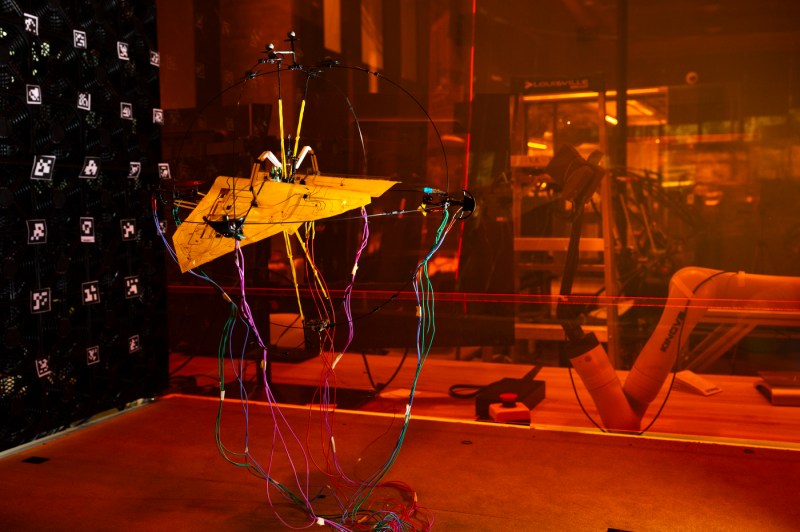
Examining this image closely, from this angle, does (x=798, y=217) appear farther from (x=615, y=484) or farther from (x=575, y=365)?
(x=615, y=484)

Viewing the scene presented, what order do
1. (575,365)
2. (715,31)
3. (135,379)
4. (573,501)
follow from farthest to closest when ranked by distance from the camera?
(135,379) → (575,365) → (715,31) → (573,501)

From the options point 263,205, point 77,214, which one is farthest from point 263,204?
point 77,214

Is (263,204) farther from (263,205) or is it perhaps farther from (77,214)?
(77,214)

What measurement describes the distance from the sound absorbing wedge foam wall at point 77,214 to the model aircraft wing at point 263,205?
3.89ft

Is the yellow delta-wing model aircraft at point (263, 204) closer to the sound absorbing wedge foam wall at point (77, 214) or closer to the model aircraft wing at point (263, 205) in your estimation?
the model aircraft wing at point (263, 205)

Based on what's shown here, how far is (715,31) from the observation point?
353 centimetres

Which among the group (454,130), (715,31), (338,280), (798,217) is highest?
(715,31)

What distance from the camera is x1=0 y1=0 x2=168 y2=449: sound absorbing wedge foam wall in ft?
Answer: 11.0

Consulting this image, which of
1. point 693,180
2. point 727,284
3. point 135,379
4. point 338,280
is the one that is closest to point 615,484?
point 727,284

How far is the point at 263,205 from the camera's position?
2562mm

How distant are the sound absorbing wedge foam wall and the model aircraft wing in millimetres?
1185

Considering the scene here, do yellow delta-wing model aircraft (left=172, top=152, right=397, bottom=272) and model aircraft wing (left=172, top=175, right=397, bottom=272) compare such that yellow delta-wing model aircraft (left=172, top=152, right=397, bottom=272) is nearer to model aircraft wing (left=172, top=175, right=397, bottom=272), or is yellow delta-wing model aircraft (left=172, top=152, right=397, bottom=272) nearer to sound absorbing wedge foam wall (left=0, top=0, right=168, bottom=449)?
model aircraft wing (left=172, top=175, right=397, bottom=272)

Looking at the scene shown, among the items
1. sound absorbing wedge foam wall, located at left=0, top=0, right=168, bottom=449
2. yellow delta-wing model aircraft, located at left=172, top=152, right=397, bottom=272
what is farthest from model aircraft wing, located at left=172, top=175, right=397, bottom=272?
sound absorbing wedge foam wall, located at left=0, top=0, right=168, bottom=449

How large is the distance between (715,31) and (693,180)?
687mm
